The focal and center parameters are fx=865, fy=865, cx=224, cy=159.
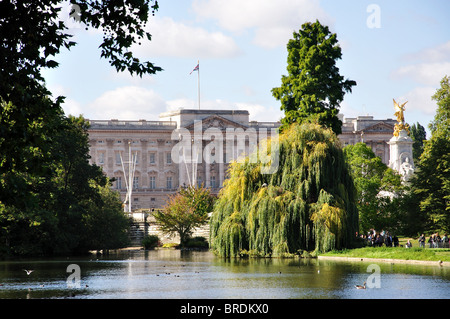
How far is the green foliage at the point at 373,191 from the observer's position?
2292 inches

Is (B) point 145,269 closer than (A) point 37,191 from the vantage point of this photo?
Yes

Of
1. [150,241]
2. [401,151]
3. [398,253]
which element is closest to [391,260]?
[398,253]

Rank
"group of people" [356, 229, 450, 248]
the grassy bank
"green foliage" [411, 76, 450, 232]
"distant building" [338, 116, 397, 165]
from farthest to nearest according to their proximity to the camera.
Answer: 1. "distant building" [338, 116, 397, 165]
2. "green foliage" [411, 76, 450, 232]
3. "group of people" [356, 229, 450, 248]
4. the grassy bank

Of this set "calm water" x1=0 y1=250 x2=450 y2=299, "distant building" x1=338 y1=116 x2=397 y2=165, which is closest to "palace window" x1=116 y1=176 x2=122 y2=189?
"distant building" x1=338 y1=116 x2=397 y2=165

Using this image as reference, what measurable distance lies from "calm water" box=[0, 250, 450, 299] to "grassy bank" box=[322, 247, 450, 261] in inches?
56.3

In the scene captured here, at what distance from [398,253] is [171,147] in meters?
92.2

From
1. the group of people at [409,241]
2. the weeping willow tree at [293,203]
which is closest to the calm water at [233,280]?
the weeping willow tree at [293,203]

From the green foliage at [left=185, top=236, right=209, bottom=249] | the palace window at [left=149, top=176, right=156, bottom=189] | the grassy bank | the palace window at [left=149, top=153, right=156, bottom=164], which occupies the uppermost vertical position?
the palace window at [left=149, top=153, right=156, bottom=164]

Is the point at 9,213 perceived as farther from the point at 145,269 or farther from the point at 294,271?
the point at 294,271

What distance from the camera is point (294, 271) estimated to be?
37.2 meters

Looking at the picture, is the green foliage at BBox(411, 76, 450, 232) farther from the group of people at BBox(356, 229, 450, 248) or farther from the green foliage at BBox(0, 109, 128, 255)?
the green foliage at BBox(0, 109, 128, 255)

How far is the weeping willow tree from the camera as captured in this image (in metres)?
45.4

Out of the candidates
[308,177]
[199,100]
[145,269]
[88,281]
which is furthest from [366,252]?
[199,100]
